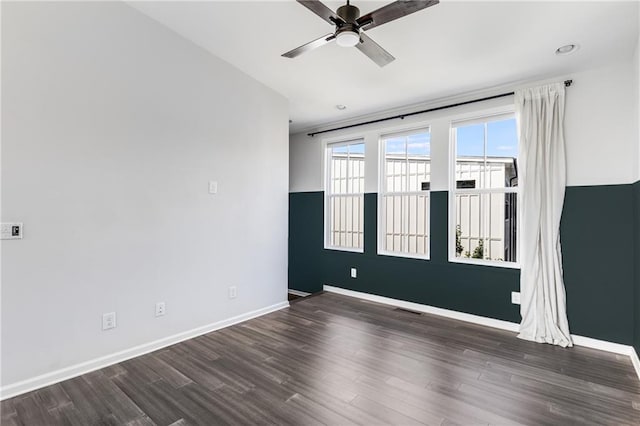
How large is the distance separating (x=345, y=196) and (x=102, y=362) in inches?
149

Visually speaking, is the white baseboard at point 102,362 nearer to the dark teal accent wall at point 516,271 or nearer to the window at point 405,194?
the dark teal accent wall at point 516,271

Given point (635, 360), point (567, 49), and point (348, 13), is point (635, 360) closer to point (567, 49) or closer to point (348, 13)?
point (567, 49)

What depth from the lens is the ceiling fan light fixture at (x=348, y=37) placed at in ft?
6.91

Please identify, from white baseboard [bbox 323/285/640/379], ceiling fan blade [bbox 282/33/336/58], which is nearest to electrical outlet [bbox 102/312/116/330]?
ceiling fan blade [bbox 282/33/336/58]

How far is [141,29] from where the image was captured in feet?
9.19

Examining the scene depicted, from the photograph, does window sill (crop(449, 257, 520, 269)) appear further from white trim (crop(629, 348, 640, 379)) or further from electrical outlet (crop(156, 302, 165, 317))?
electrical outlet (crop(156, 302, 165, 317))

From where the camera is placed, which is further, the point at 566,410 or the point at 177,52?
the point at 177,52

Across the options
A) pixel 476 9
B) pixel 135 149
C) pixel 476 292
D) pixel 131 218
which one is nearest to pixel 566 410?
pixel 476 292

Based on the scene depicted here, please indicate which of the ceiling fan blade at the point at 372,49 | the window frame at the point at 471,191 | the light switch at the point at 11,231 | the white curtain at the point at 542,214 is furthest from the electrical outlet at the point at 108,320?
the white curtain at the point at 542,214

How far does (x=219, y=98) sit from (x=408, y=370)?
3285 mm

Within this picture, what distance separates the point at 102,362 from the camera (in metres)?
2.54

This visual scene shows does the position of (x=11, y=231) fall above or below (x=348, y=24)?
below

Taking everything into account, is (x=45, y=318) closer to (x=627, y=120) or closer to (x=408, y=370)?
(x=408, y=370)

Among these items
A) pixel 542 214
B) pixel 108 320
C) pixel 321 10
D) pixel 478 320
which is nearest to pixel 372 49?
pixel 321 10
